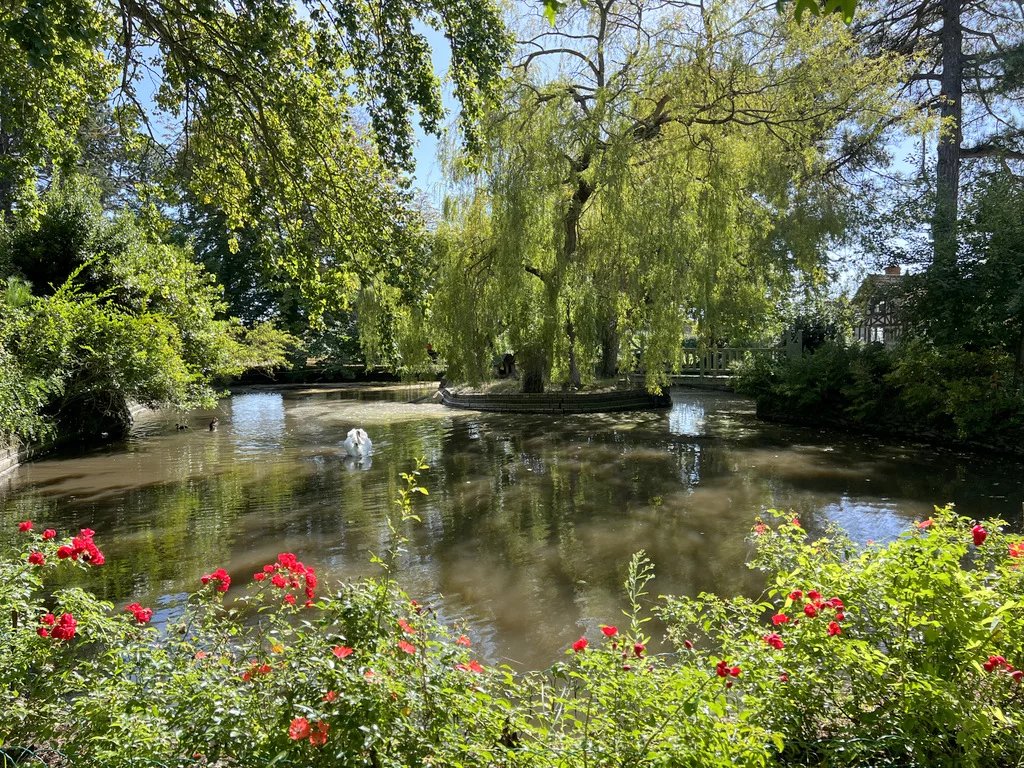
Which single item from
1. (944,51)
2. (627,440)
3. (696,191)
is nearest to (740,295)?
(696,191)

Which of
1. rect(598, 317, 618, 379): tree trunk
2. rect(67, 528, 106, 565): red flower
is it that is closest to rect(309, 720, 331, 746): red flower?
rect(67, 528, 106, 565): red flower

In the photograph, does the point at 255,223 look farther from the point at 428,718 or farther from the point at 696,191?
the point at 696,191

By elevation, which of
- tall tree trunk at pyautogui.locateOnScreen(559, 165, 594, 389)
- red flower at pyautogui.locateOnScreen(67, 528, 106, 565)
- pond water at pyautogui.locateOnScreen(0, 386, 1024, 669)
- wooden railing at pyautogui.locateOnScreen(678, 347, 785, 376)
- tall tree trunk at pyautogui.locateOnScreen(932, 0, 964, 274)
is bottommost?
pond water at pyautogui.locateOnScreen(0, 386, 1024, 669)

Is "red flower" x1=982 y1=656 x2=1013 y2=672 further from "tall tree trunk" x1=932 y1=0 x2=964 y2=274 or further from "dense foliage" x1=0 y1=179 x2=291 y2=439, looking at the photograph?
"tall tree trunk" x1=932 y1=0 x2=964 y2=274

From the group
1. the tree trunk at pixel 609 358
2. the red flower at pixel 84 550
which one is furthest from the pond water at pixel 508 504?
the tree trunk at pixel 609 358

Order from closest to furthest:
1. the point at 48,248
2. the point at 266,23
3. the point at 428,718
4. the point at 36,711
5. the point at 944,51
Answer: the point at 428,718 → the point at 36,711 → the point at 266,23 → the point at 48,248 → the point at 944,51

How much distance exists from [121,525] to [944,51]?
19162 mm

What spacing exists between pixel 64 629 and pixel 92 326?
10.9 m

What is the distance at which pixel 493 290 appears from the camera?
14852 mm

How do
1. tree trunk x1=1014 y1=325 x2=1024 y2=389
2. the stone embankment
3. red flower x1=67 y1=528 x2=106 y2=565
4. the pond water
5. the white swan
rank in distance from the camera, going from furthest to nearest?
the stone embankment, the white swan, tree trunk x1=1014 y1=325 x2=1024 y2=389, the pond water, red flower x1=67 y1=528 x2=106 y2=565

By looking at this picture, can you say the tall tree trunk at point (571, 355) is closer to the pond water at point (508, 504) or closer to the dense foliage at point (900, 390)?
the pond water at point (508, 504)

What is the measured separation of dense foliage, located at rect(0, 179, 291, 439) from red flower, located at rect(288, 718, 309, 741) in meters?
9.55

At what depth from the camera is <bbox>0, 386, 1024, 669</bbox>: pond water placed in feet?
16.5

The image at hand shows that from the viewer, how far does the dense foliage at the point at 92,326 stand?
32.9 ft
